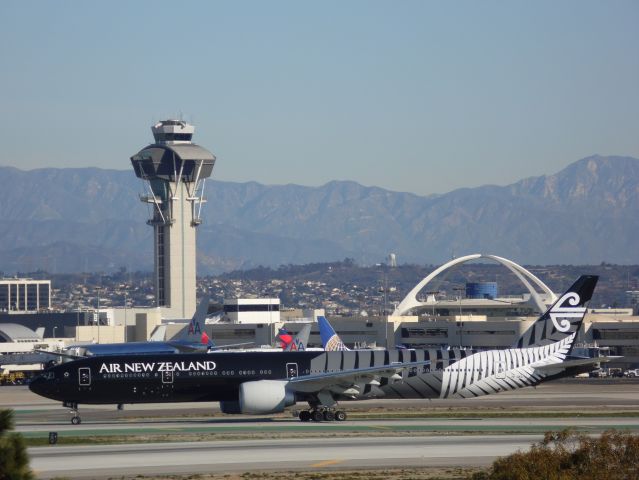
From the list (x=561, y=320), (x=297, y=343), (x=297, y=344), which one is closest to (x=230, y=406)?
(x=561, y=320)

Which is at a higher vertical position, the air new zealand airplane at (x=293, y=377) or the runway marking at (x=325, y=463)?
the air new zealand airplane at (x=293, y=377)

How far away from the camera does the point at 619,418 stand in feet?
203

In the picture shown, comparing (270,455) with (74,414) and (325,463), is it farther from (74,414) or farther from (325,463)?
(74,414)

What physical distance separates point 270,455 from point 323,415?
14.7 m

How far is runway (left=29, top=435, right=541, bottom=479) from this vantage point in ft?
142

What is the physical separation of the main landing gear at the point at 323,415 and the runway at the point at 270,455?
8971mm

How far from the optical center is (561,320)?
67.2 m

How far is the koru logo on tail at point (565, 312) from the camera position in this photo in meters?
67.1

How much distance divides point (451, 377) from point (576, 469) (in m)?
27.9

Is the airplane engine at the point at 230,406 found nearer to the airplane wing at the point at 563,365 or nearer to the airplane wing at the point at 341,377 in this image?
the airplane wing at the point at 341,377

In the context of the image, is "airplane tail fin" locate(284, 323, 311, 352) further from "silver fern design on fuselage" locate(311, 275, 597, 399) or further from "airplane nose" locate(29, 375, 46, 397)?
"airplane nose" locate(29, 375, 46, 397)

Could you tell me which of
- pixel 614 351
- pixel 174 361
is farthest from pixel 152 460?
pixel 614 351

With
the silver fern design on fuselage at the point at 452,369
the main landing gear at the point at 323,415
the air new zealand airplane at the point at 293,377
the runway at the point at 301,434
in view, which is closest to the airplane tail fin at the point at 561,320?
the silver fern design on fuselage at the point at 452,369

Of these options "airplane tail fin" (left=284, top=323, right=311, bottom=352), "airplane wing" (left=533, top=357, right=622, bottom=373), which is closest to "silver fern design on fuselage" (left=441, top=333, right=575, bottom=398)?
"airplane wing" (left=533, top=357, right=622, bottom=373)
